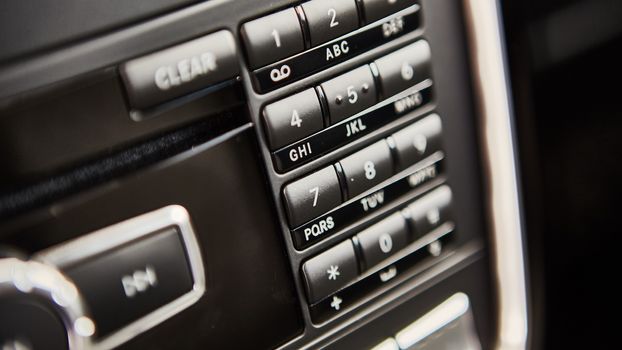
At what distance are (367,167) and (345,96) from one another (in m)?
0.05

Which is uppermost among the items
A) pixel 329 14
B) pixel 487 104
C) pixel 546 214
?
pixel 329 14

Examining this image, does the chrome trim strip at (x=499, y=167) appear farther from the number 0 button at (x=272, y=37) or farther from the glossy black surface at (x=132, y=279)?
the glossy black surface at (x=132, y=279)

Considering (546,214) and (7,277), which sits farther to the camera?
(546,214)

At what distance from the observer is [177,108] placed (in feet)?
1.24

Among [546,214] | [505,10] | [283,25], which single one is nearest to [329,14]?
[283,25]

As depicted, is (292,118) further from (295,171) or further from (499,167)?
(499,167)

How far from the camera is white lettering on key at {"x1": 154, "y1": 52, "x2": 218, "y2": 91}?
37 centimetres

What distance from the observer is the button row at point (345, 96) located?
0.41 metres

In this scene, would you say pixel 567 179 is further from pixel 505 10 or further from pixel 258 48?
pixel 258 48

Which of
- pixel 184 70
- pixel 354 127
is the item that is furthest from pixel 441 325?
pixel 184 70

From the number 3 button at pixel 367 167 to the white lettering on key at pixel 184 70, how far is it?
112mm

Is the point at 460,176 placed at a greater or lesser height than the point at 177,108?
lesser

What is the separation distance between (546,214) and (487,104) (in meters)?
0.11

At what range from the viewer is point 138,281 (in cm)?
38
